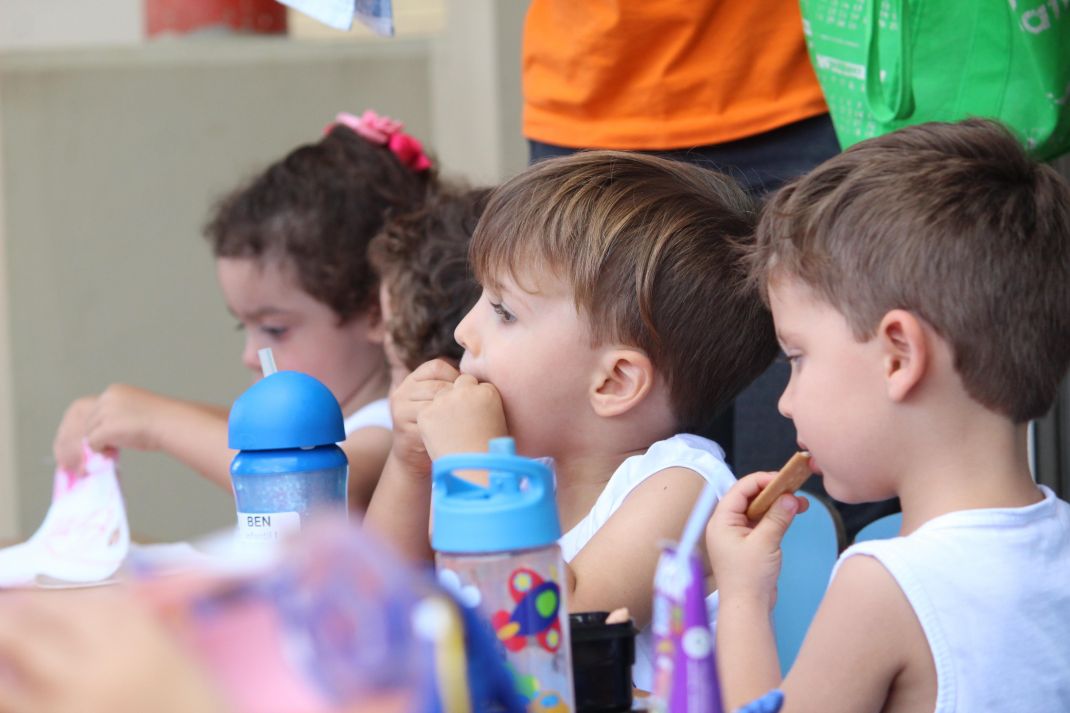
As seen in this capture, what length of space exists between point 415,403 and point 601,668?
72cm

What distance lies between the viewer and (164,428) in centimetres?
248

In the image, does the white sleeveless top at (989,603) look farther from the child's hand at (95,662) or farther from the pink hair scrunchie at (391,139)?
the pink hair scrunchie at (391,139)

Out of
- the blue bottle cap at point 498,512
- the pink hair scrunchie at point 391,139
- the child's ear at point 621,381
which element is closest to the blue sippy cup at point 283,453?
the child's ear at point 621,381

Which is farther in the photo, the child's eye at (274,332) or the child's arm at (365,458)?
the child's eye at (274,332)

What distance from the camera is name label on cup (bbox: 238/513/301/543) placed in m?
1.33

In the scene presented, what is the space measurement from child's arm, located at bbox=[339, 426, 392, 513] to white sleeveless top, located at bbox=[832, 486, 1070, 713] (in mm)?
1221

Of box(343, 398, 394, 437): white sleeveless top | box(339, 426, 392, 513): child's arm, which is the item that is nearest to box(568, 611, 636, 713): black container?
box(339, 426, 392, 513): child's arm

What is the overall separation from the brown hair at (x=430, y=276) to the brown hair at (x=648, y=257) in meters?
0.46

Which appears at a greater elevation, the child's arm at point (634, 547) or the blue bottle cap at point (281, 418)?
the blue bottle cap at point (281, 418)

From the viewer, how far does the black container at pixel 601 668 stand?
1.02 m

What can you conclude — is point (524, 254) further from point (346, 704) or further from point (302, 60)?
point (302, 60)

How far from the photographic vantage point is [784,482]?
1.25 m

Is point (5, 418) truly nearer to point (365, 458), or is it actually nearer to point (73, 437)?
point (73, 437)

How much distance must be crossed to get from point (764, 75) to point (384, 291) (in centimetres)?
75
